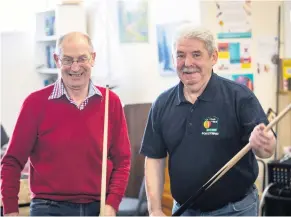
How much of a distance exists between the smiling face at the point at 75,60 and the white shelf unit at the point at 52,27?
7.51ft

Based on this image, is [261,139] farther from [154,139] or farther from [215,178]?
[154,139]

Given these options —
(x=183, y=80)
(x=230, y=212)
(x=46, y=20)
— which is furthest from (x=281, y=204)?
(x=46, y=20)

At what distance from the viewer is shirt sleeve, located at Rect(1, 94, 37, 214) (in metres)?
2.02

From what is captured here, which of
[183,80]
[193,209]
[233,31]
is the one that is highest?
[233,31]

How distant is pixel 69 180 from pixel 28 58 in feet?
11.8

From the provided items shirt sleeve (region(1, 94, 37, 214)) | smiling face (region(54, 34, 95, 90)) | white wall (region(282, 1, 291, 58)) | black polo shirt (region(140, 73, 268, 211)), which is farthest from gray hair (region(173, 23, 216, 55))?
white wall (region(282, 1, 291, 58))

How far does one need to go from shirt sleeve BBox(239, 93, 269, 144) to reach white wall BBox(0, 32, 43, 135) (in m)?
3.86

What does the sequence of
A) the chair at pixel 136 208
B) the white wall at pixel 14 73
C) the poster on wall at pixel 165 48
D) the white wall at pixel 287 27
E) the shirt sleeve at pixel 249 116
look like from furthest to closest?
1. the white wall at pixel 14 73
2. the poster on wall at pixel 165 48
3. the white wall at pixel 287 27
4. the chair at pixel 136 208
5. the shirt sleeve at pixel 249 116

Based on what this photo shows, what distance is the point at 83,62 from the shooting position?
204cm

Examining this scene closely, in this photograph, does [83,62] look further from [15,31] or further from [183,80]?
[15,31]

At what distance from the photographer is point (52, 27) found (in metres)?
4.98

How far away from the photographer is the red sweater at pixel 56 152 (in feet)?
6.60

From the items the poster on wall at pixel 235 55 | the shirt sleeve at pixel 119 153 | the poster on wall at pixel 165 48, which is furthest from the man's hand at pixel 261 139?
the poster on wall at pixel 165 48

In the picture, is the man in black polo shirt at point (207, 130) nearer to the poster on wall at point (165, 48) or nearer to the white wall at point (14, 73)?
the poster on wall at point (165, 48)
